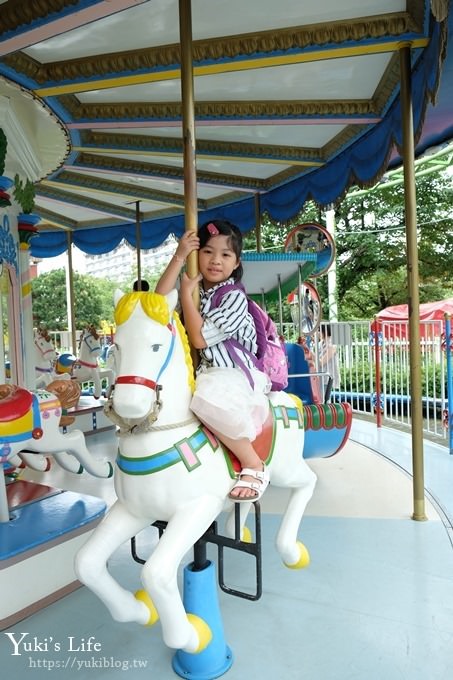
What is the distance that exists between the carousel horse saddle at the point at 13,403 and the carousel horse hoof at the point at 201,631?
141 cm

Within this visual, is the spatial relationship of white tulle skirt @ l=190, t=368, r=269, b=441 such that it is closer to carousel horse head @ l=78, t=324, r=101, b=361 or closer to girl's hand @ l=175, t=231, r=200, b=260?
girl's hand @ l=175, t=231, r=200, b=260

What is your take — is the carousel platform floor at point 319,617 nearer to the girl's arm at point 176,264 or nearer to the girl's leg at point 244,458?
the girl's leg at point 244,458

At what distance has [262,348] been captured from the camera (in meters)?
2.02

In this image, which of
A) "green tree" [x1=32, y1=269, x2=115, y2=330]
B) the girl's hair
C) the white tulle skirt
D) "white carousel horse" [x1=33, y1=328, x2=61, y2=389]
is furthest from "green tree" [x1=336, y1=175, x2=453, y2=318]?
"green tree" [x1=32, y1=269, x2=115, y2=330]

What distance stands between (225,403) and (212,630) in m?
0.87

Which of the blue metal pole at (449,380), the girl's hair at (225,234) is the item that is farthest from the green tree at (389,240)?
the girl's hair at (225,234)

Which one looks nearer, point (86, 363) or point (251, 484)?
point (251, 484)

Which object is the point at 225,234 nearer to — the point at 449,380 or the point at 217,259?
the point at 217,259

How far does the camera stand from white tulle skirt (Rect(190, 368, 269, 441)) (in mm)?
1655

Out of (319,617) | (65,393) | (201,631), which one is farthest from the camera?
(65,393)

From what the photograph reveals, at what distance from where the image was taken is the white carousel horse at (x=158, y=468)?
1.51m

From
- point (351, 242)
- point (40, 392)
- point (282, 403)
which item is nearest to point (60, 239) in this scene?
point (40, 392)

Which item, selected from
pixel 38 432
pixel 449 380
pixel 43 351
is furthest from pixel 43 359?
pixel 449 380

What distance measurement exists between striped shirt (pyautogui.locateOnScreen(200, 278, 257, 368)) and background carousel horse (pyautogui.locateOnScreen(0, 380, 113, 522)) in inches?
50.3
